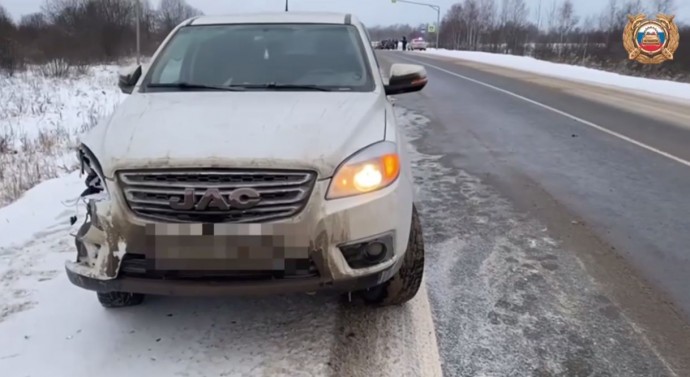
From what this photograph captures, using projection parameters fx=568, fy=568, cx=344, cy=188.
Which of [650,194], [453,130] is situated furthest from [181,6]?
[650,194]

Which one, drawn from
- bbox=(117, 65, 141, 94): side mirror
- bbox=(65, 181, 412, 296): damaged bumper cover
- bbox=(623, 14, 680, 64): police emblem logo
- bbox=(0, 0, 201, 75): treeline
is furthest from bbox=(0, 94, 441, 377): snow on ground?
bbox=(623, 14, 680, 64): police emblem logo

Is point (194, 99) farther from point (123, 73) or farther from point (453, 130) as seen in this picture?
point (453, 130)

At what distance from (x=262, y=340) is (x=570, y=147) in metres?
6.70

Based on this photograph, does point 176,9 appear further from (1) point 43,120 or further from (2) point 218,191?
(2) point 218,191

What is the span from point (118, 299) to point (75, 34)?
35.7 metres

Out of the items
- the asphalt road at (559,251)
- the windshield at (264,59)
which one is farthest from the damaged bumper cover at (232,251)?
the windshield at (264,59)

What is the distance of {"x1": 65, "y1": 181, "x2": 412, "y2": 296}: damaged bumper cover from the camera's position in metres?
2.54

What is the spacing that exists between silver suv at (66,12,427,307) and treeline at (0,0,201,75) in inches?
849

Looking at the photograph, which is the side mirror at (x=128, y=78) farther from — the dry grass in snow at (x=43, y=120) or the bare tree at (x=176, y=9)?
the bare tree at (x=176, y=9)

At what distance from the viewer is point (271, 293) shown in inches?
102

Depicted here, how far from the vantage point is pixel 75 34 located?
3412cm

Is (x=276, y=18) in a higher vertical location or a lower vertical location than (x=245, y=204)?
higher

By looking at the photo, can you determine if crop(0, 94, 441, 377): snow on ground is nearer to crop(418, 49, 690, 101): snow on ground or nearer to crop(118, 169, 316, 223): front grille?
crop(118, 169, 316, 223): front grille

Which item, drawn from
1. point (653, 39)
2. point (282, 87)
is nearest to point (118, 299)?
point (282, 87)
